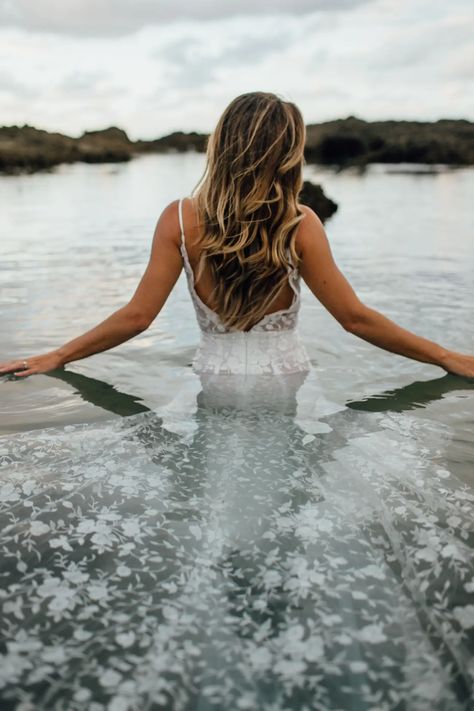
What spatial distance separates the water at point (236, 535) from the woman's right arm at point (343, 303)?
0.36 m

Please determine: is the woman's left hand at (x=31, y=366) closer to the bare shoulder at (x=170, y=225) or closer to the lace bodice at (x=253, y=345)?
the lace bodice at (x=253, y=345)

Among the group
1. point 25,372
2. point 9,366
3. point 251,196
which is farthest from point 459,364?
point 9,366

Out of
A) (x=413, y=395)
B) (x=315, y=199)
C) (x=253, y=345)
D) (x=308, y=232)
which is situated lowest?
(x=413, y=395)

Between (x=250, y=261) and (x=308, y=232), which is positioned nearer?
(x=250, y=261)

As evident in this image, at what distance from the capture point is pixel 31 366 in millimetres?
4496

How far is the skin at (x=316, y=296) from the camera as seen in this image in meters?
3.42

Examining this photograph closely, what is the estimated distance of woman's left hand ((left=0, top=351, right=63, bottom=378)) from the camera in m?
4.41

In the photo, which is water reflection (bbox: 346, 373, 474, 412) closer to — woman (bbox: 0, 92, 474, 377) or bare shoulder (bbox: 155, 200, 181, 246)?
woman (bbox: 0, 92, 474, 377)

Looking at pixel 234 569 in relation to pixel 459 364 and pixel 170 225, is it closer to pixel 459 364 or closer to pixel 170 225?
pixel 170 225

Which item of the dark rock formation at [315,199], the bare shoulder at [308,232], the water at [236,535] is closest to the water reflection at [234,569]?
the water at [236,535]

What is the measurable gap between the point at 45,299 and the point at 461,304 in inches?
155

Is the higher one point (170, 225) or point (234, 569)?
point (170, 225)

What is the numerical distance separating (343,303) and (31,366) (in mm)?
2030

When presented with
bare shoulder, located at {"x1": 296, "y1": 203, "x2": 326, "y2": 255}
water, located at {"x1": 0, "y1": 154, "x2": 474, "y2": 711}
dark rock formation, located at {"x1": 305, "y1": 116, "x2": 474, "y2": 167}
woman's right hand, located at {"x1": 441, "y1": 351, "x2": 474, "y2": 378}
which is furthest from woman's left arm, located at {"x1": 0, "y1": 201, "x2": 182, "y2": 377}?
dark rock formation, located at {"x1": 305, "y1": 116, "x2": 474, "y2": 167}
